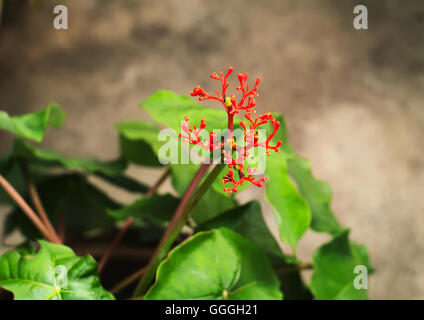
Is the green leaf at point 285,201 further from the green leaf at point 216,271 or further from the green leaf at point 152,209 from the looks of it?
the green leaf at point 152,209

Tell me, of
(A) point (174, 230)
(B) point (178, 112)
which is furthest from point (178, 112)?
(A) point (174, 230)

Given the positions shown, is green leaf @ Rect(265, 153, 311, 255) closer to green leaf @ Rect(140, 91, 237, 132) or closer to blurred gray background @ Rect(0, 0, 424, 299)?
green leaf @ Rect(140, 91, 237, 132)

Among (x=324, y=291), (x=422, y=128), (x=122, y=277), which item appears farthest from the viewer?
(x=422, y=128)

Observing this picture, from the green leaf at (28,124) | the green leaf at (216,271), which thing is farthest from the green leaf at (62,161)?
the green leaf at (216,271)

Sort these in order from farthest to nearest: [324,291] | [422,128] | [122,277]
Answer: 1. [422,128]
2. [122,277]
3. [324,291]

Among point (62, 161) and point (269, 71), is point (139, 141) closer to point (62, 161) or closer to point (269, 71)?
point (62, 161)

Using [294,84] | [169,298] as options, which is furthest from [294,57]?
[169,298]

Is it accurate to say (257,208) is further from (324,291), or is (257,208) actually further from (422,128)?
(422,128)
